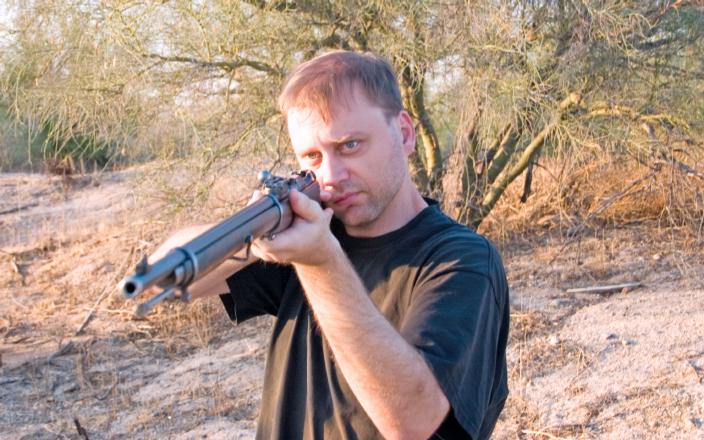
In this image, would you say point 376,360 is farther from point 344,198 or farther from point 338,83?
point 338,83

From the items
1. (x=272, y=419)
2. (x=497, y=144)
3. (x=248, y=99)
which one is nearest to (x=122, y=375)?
(x=248, y=99)

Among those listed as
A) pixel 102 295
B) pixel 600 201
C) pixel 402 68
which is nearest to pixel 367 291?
pixel 402 68

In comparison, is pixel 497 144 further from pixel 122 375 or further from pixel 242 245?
pixel 242 245

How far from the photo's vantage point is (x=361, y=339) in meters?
1.56

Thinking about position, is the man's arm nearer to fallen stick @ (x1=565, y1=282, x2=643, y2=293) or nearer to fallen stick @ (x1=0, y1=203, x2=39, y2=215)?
fallen stick @ (x1=565, y1=282, x2=643, y2=293)

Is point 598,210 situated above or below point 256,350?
above

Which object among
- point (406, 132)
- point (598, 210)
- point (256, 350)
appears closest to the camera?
point (406, 132)

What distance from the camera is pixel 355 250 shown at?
6.82 feet

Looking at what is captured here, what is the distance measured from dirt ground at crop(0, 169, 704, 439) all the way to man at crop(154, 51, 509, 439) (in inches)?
79.6

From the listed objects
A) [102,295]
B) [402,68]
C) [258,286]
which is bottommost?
[102,295]

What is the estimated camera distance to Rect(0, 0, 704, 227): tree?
19.2 feet

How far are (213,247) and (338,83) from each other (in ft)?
2.47

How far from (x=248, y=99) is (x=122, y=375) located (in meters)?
2.35

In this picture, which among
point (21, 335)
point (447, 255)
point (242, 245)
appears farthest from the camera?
point (21, 335)
